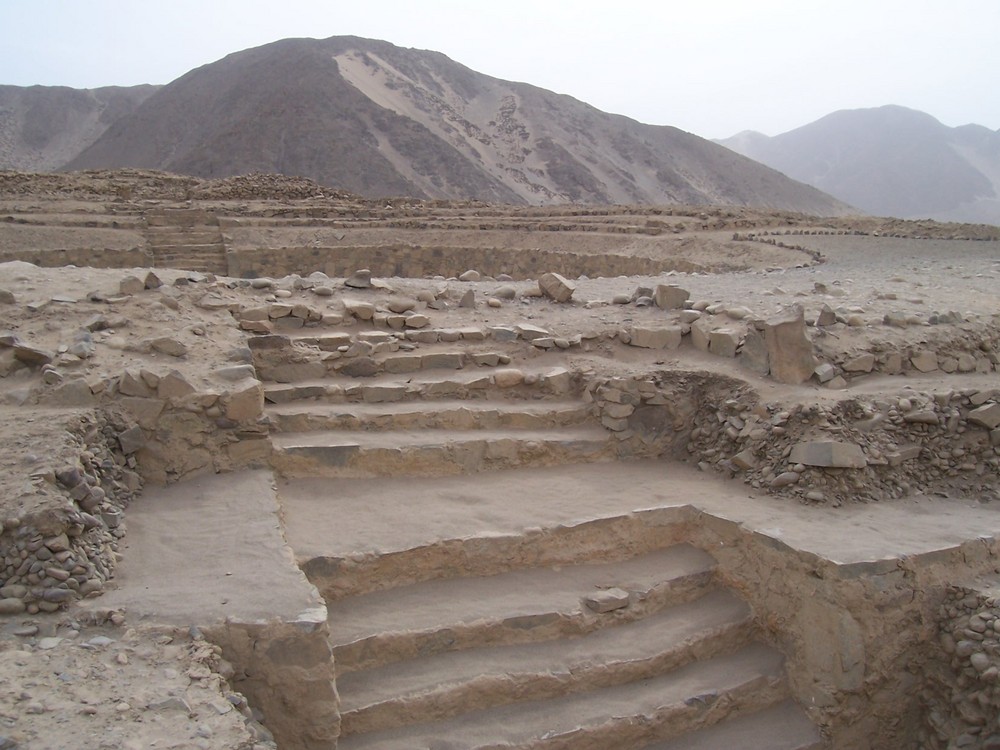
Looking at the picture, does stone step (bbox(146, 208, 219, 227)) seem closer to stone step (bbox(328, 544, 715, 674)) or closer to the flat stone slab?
the flat stone slab

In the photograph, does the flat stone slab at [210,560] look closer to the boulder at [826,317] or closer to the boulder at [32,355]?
the boulder at [32,355]

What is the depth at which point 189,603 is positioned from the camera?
314 centimetres

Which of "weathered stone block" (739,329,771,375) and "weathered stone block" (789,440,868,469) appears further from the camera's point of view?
"weathered stone block" (739,329,771,375)

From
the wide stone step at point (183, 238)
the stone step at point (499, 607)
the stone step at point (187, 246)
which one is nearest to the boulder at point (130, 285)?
the stone step at point (499, 607)

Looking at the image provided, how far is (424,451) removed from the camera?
4.66 m

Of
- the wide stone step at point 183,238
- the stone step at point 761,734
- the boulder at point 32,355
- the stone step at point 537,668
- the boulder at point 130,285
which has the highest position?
the wide stone step at point 183,238

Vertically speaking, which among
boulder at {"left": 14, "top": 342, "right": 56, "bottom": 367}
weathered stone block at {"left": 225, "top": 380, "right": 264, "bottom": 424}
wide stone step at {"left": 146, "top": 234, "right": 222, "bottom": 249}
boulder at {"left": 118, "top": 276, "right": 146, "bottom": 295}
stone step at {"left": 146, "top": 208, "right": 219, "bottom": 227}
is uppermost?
stone step at {"left": 146, "top": 208, "right": 219, "bottom": 227}

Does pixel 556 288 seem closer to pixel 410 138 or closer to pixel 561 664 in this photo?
pixel 561 664

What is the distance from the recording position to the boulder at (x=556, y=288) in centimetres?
652

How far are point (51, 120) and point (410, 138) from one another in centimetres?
2724

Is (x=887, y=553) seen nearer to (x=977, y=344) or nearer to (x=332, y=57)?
(x=977, y=344)

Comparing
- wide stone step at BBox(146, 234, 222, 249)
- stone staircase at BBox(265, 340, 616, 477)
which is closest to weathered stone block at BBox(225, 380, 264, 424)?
stone staircase at BBox(265, 340, 616, 477)

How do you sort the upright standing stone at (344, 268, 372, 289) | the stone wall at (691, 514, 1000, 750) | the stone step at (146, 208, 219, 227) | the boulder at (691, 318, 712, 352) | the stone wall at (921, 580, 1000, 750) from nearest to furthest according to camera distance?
the stone wall at (921, 580, 1000, 750) < the stone wall at (691, 514, 1000, 750) < the boulder at (691, 318, 712, 352) < the upright standing stone at (344, 268, 372, 289) < the stone step at (146, 208, 219, 227)

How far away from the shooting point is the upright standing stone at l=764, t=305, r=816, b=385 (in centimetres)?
512
